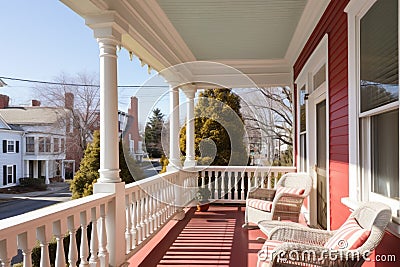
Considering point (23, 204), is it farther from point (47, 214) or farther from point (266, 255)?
point (266, 255)

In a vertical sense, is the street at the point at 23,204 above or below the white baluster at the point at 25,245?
above

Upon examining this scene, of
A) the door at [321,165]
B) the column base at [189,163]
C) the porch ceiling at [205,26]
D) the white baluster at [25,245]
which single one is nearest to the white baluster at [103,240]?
the white baluster at [25,245]

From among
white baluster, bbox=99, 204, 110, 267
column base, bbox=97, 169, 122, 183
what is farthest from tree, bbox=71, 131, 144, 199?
white baluster, bbox=99, 204, 110, 267

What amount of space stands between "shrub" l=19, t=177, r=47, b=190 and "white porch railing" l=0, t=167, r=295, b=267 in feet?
1.59

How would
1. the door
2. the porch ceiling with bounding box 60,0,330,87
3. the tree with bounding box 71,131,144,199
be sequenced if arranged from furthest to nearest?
the tree with bounding box 71,131,144,199 < the door < the porch ceiling with bounding box 60,0,330,87

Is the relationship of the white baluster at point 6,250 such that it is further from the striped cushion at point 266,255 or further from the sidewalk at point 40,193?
the striped cushion at point 266,255

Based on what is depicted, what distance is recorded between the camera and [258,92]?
37.7 ft

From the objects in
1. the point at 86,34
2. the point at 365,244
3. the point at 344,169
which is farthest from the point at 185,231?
the point at 86,34

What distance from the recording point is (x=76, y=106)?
5402 millimetres

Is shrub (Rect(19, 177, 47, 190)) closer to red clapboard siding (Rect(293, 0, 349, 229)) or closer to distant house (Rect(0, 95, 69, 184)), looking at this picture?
distant house (Rect(0, 95, 69, 184))

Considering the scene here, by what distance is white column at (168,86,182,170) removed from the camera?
667 centimetres

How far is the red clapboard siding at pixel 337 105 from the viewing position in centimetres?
337

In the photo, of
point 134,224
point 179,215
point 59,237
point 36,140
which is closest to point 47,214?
point 59,237

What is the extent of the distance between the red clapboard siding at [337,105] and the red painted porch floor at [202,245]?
1123mm
